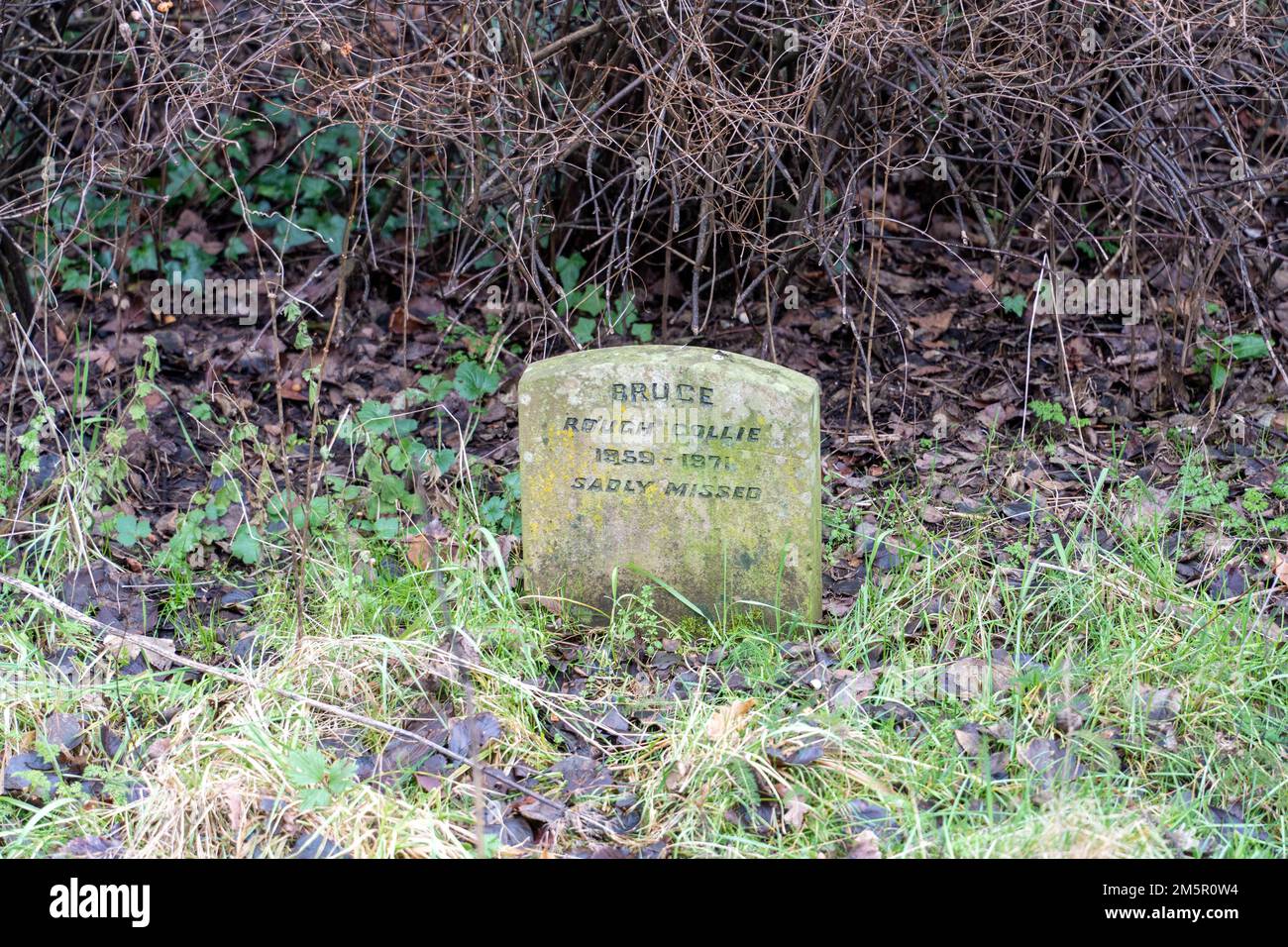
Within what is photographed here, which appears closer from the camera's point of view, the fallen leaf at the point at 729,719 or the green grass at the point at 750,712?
the green grass at the point at 750,712

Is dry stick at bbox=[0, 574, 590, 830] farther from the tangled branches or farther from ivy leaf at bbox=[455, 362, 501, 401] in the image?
ivy leaf at bbox=[455, 362, 501, 401]

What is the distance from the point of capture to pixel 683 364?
12.1 ft

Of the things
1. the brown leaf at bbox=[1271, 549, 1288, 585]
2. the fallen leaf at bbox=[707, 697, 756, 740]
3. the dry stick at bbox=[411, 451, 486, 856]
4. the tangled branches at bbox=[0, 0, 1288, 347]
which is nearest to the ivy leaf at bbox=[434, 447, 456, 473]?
the dry stick at bbox=[411, 451, 486, 856]

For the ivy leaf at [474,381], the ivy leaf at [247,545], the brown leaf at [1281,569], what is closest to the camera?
the brown leaf at [1281,569]

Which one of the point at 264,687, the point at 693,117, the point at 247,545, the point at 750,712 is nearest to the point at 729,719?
the point at 750,712

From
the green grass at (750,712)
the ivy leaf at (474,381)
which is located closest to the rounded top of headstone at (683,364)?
the green grass at (750,712)

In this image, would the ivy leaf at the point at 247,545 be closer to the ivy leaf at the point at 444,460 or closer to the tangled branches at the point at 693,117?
the ivy leaf at the point at 444,460

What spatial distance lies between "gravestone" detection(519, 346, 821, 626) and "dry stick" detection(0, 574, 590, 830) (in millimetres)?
812

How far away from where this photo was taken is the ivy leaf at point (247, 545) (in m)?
4.18

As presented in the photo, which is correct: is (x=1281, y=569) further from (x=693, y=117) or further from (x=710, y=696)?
(x=693, y=117)

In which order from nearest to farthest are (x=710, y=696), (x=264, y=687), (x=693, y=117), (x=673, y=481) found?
(x=264, y=687)
(x=710, y=696)
(x=673, y=481)
(x=693, y=117)

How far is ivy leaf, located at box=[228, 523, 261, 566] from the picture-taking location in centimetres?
418

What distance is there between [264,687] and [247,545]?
3.13ft

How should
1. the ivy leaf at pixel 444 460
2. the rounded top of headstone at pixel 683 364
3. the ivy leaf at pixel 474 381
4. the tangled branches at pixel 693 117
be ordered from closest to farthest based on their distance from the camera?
the rounded top of headstone at pixel 683 364
the tangled branches at pixel 693 117
the ivy leaf at pixel 444 460
the ivy leaf at pixel 474 381
